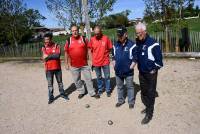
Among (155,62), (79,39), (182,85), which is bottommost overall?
(182,85)

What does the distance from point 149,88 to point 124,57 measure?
3.82 feet

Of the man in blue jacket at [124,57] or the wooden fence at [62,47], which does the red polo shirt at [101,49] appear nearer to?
the man in blue jacket at [124,57]

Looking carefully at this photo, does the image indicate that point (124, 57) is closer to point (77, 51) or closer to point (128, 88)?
point (128, 88)

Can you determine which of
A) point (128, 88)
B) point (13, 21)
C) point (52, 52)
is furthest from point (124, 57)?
point (13, 21)

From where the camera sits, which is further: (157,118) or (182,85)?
(182,85)

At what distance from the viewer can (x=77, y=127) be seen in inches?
292

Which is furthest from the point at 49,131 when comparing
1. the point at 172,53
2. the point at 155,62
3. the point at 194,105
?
the point at 172,53

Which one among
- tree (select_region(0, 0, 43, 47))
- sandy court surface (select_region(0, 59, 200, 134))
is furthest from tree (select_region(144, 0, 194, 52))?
tree (select_region(0, 0, 43, 47))

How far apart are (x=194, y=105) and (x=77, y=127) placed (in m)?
2.68

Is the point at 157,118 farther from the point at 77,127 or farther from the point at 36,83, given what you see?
the point at 36,83

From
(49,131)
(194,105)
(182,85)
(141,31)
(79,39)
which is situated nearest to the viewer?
(141,31)

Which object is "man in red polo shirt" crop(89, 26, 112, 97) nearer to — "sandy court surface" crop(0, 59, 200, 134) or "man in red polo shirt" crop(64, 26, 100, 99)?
"man in red polo shirt" crop(64, 26, 100, 99)

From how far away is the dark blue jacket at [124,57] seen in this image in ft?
25.7

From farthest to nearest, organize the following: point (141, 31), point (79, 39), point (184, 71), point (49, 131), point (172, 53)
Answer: point (172, 53)
point (184, 71)
point (79, 39)
point (49, 131)
point (141, 31)
